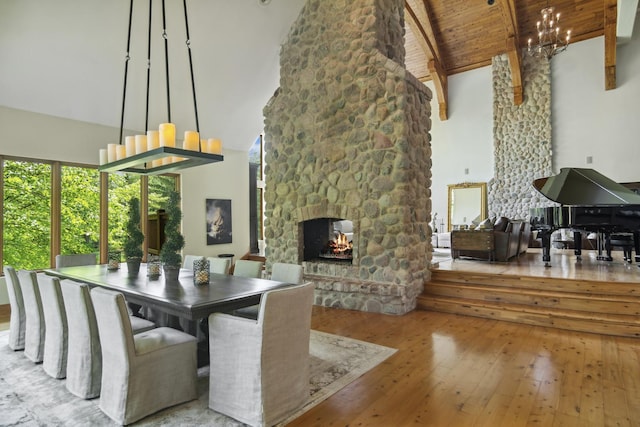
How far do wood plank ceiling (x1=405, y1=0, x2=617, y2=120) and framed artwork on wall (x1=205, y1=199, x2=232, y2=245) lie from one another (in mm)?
6951

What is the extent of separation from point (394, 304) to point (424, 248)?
108 cm

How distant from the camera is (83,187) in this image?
21.0ft

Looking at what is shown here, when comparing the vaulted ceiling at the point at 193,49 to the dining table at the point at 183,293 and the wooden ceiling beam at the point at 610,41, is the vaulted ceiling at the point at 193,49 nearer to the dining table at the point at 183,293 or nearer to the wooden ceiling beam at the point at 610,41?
the wooden ceiling beam at the point at 610,41

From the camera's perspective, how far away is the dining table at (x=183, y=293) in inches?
98.5

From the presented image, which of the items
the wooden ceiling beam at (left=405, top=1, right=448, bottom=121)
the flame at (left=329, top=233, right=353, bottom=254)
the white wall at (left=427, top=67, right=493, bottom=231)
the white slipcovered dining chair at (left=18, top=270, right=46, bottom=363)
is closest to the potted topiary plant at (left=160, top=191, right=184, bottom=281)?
the white slipcovered dining chair at (left=18, top=270, right=46, bottom=363)

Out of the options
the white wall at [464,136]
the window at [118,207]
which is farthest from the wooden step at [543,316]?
the white wall at [464,136]

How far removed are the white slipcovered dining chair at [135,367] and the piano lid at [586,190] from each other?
213 inches

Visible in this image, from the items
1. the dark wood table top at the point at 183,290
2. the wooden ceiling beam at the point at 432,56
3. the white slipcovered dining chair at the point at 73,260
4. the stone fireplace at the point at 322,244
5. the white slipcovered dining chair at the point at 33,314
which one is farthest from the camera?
the wooden ceiling beam at the point at 432,56

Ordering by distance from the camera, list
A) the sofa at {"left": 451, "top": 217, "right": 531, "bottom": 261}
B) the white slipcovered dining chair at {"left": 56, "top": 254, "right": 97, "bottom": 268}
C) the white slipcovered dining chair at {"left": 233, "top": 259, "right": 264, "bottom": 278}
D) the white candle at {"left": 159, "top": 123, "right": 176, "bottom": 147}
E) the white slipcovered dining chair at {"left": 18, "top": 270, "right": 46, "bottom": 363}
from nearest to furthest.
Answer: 1. the white slipcovered dining chair at {"left": 18, "top": 270, "right": 46, "bottom": 363}
2. the white candle at {"left": 159, "top": 123, "right": 176, "bottom": 147}
3. the white slipcovered dining chair at {"left": 233, "top": 259, "right": 264, "bottom": 278}
4. the white slipcovered dining chair at {"left": 56, "top": 254, "right": 97, "bottom": 268}
5. the sofa at {"left": 451, "top": 217, "right": 531, "bottom": 261}

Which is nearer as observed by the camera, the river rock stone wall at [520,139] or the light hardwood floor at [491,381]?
the light hardwood floor at [491,381]

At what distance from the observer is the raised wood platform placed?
13.2 ft

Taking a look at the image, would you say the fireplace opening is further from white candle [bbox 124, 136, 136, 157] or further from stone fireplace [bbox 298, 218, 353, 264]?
white candle [bbox 124, 136, 136, 157]

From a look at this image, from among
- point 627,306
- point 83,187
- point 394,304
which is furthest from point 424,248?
point 83,187

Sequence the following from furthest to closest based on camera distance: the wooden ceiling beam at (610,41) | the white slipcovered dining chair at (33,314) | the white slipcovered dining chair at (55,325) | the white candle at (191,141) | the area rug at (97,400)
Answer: the wooden ceiling beam at (610,41) → the white candle at (191,141) → the white slipcovered dining chair at (33,314) → the white slipcovered dining chair at (55,325) → the area rug at (97,400)
